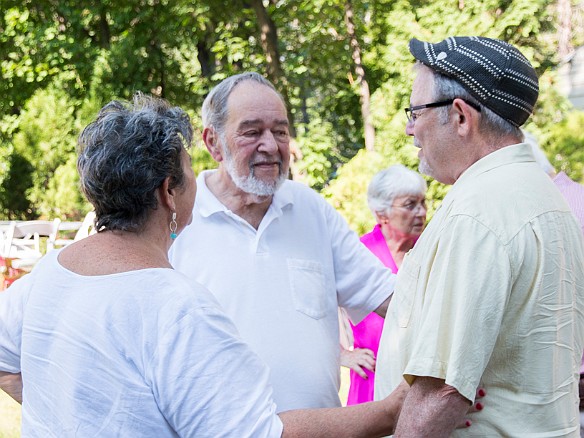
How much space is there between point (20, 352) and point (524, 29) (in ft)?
34.7

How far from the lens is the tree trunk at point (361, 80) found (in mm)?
13469

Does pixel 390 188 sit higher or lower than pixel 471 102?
lower

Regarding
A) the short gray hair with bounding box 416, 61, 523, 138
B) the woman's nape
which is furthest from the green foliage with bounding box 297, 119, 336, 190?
the woman's nape

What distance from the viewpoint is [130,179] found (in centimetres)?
170

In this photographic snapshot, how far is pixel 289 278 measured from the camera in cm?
268

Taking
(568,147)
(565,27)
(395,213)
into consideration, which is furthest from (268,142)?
(565,27)

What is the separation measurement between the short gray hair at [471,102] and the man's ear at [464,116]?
0.5 inches

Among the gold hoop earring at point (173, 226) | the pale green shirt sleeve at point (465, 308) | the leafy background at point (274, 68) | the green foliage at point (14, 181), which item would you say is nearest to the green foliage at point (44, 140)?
the leafy background at point (274, 68)

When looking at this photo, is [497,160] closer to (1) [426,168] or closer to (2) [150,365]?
(1) [426,168]

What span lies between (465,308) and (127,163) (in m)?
0.82

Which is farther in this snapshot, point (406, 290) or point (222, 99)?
point (222, 99)

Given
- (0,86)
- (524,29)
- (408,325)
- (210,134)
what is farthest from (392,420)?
(0,86)

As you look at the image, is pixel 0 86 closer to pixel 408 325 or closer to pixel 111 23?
pixel 111 23

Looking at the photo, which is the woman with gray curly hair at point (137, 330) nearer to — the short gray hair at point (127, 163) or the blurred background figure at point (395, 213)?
the short gray hair at point (127, 163)
